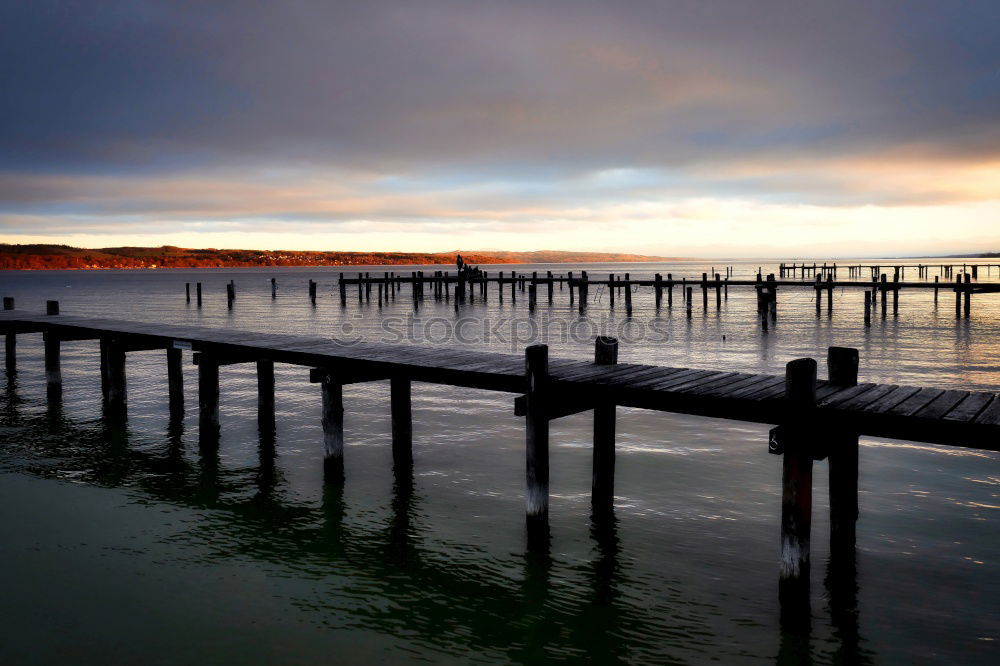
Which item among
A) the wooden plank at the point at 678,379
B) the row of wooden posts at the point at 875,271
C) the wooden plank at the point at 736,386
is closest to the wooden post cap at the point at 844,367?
the wooden plank at the point at 736,386

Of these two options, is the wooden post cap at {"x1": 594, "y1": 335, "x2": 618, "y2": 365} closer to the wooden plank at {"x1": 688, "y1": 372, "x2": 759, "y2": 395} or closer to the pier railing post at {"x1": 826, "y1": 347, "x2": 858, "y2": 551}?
the wooden plank at {"x1": 688, "y1": 372, "x2": 759, "y2": 395}

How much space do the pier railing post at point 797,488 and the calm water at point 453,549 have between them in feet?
1.30

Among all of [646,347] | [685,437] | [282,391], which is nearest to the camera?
[685,437]

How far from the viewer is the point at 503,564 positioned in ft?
27.8

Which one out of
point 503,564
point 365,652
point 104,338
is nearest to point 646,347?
point 104,338

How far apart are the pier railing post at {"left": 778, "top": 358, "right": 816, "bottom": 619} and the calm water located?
40cm

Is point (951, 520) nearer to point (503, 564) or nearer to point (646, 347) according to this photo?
point (503, 564)

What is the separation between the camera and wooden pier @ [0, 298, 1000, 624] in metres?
6.74

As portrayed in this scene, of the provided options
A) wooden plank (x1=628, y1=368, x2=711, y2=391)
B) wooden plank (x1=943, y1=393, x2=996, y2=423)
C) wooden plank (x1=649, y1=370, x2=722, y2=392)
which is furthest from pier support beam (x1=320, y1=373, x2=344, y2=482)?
wooden plank (x1=943, y1=393, x2=996, y2=423)

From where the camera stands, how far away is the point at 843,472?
313 inches

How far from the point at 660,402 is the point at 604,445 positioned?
1859mm

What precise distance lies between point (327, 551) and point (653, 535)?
379 cm

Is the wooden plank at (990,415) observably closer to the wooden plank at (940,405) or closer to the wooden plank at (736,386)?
the wooden plank at (940,405)

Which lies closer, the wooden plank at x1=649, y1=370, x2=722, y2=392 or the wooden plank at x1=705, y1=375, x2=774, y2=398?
the wooden plank at x1=705, y1=375, x2=774, y2=398
